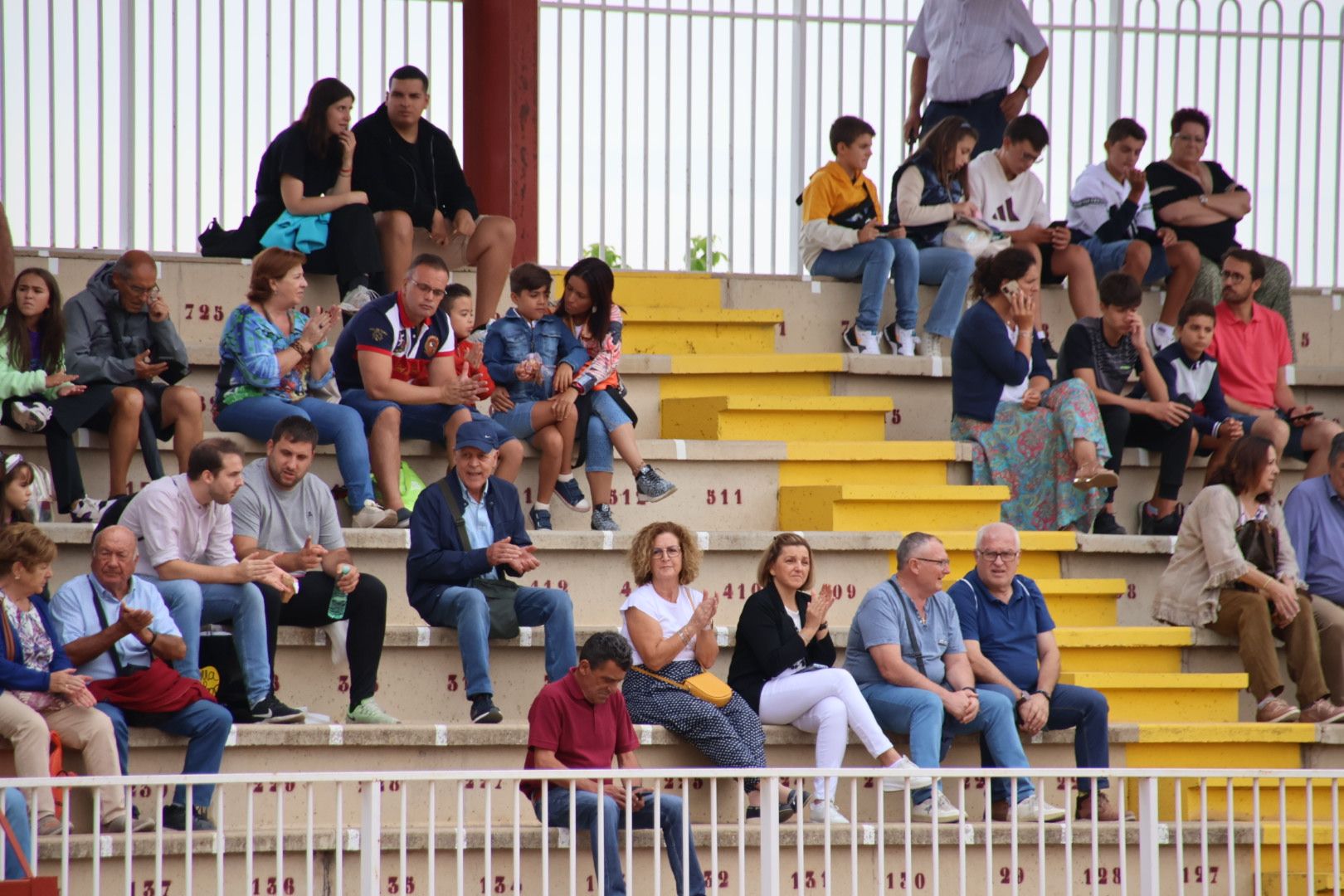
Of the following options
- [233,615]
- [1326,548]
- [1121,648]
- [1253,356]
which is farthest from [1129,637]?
[233,615]

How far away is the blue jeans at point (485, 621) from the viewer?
6953 mm

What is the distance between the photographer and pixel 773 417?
9164 mm

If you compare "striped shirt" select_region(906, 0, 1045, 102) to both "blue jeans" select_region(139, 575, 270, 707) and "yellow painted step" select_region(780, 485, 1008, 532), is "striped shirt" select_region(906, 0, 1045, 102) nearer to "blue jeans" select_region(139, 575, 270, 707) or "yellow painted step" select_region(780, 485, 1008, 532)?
"yellow painted step" select_region(780, 485, 1008, 532)

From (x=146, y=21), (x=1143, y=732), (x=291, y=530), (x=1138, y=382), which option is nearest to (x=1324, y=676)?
(x=1143, y=732)

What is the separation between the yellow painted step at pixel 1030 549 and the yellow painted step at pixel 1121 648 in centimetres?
36

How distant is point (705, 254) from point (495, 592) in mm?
4602

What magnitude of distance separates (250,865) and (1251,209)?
8.59 meters

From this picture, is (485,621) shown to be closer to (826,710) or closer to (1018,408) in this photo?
(826,710)

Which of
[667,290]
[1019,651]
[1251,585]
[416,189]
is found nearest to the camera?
[1019,651]

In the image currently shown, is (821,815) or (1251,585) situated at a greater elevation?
(1251,585)

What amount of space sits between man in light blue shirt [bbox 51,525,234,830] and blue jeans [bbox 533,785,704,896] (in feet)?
3.68

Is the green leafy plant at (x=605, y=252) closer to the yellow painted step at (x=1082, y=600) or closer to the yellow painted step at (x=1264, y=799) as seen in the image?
the yellow painted step at (x=1082, y=600)

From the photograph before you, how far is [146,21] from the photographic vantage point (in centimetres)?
1035

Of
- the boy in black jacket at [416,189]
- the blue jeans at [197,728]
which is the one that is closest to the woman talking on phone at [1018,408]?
the boy in black jacket at [416,189]
